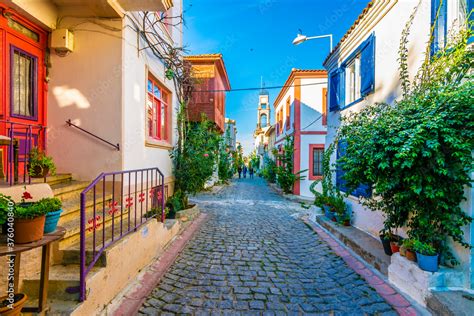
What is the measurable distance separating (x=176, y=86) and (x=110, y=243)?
6265 mm

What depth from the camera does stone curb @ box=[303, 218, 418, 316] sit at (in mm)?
3084

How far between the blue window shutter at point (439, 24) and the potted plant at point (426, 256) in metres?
2.76

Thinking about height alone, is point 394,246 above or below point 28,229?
below

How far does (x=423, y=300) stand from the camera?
3115mm

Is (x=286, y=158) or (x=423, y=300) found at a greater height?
(x=286, y=158)

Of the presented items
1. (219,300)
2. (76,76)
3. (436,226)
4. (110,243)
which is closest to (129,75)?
(76,76)

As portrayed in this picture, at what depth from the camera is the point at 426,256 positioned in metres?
3.19

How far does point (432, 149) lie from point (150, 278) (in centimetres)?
403

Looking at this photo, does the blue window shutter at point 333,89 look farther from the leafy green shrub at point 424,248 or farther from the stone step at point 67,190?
the stone step at point 67,190

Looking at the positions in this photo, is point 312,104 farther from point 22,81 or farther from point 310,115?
point 22,81

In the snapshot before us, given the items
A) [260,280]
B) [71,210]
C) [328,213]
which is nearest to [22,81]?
[71,210]

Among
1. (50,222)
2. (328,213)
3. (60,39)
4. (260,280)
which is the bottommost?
(260,280)

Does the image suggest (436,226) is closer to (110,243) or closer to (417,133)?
(417,133)

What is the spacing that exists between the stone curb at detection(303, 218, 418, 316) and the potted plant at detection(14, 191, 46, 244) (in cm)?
375
